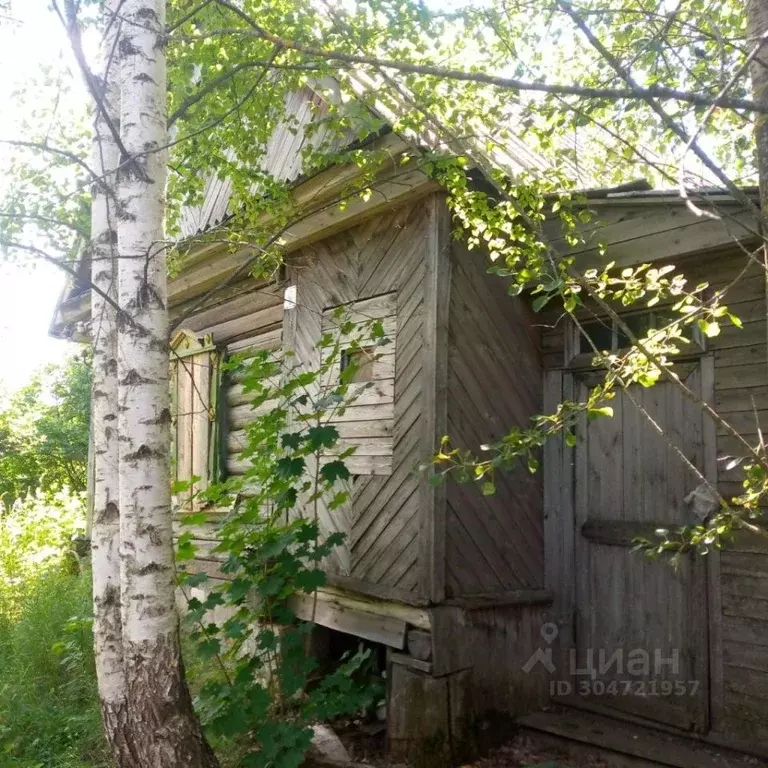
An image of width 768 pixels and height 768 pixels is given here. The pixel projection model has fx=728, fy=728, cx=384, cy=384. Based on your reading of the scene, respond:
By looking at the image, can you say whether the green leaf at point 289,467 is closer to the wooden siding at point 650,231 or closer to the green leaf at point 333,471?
the green leaf at point 333,471

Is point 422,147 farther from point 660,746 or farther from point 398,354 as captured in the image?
point 660,746

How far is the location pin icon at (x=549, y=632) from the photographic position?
4.92 m

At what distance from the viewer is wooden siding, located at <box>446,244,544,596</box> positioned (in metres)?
4.58

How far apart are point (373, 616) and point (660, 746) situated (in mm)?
1816

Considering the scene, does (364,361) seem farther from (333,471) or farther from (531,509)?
(531,509)

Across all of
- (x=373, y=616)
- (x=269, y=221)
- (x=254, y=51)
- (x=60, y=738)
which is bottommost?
(x=60, y=738)

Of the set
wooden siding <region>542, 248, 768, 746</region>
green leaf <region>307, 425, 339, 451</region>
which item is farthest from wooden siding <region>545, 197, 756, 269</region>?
green leaf <region>307, 425, 339, 451</region>

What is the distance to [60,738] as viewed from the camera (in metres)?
4.74

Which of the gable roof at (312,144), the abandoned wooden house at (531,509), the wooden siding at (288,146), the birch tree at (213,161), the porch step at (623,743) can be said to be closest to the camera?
the birch tree at (213,161)

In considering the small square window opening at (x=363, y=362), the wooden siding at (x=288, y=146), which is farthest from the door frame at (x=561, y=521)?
the wooden siding at (x=288, y=146)

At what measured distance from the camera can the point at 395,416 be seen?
484 cm

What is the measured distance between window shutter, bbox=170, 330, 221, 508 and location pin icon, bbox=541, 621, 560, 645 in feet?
11.4

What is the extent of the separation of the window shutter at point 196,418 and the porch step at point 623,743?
3.84m

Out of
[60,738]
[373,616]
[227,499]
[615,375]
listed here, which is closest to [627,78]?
[615,375]
